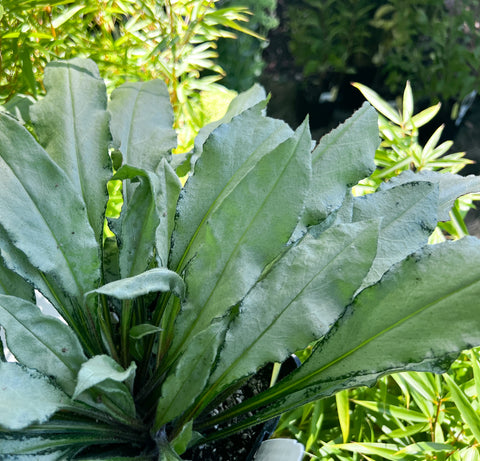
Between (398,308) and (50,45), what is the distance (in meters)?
0.57

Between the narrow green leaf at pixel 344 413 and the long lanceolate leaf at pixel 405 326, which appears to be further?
the narrow green leaf at pixel 344 413

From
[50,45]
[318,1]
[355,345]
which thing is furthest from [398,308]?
[318,1]

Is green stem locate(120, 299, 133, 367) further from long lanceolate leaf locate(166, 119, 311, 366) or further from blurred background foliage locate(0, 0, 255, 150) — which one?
blurred background foliage locate(0, 0, 255, 150)

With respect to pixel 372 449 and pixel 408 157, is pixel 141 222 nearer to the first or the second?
pixel 372 449

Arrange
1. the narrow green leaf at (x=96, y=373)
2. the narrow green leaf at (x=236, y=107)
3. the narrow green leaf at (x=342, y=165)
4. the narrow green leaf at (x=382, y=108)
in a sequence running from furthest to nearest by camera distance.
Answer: the narrow green leaf at (x=382, y=108), the narrow green leaf at (x=236, y=107), the narrow green leaf at (x=342, y=165), the narrow green leaf at (x=96, y=373)

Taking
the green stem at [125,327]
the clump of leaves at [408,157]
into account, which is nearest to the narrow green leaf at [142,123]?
the green stem at [125,327]

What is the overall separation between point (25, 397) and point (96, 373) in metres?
0.05

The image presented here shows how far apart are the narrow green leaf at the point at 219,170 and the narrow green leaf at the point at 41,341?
0.10 metres

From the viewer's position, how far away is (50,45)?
2.24 feet

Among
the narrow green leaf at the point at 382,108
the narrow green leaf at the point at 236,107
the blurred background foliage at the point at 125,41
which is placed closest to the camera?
the narrow green leaf at the point at 236,107

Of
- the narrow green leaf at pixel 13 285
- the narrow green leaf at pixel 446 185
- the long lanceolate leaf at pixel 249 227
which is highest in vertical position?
the long lanceolate leaf at pixel 249 227

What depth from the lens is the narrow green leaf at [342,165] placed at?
15.6 inches

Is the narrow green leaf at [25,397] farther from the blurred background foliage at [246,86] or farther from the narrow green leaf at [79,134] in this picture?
the blurred background foliage at [246,86]

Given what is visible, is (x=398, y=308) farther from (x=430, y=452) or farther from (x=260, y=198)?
(x=430, y=452)
